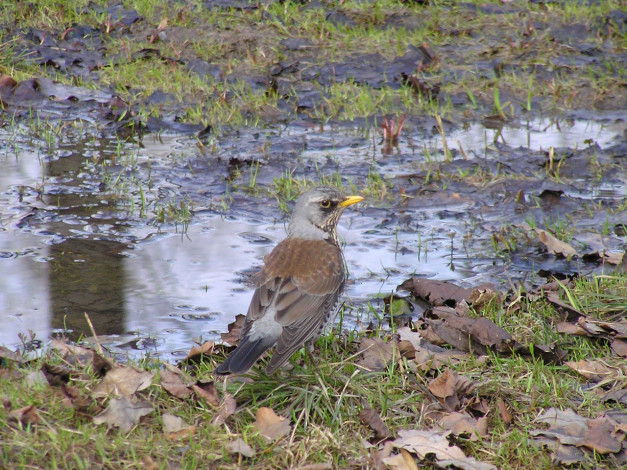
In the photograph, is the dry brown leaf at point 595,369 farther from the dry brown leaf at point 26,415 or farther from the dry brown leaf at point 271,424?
the dry brown leaf at point 26,415

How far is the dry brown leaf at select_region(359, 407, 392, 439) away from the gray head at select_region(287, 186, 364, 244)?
1.50m

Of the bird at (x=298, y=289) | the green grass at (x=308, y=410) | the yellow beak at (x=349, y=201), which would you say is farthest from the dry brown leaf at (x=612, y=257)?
the bird at (x=298, y=289)

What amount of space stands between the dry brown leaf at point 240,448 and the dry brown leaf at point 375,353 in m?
0.94

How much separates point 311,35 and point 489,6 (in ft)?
10.3

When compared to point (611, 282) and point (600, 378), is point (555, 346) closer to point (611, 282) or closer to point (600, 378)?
point (600, 378)

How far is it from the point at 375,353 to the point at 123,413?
4.80 ft

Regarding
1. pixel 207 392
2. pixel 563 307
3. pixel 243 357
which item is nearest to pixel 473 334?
pixel 563 307

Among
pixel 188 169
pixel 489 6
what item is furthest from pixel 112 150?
pixel 489 6

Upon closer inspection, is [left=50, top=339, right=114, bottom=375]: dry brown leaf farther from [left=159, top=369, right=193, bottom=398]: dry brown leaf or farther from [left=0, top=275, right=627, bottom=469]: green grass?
[left=159, top=369, right=193, bottom=398]: dry brown leaf

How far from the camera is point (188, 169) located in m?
7.95

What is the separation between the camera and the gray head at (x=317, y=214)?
5.29 meters

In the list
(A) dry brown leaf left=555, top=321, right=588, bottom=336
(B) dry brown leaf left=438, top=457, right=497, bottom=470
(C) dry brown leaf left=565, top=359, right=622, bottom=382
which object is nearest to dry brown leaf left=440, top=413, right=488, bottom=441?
(B) dry brown leaf left=438, top=457, right=497, bottom=470

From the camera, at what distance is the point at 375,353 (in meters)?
4.60

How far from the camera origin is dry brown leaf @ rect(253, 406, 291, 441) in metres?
3.82
